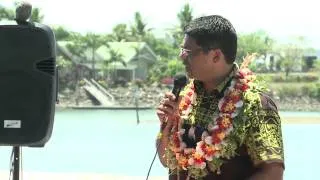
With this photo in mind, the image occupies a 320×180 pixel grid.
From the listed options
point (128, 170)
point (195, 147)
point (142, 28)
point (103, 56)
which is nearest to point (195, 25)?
point (195, 147)

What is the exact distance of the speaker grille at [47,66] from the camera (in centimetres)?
286

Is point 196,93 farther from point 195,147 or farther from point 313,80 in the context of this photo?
point 313,80

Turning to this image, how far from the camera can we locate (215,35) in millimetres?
1721

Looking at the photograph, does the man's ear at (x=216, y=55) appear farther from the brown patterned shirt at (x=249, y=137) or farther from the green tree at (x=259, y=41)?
the green tree at (x=259, y=41)

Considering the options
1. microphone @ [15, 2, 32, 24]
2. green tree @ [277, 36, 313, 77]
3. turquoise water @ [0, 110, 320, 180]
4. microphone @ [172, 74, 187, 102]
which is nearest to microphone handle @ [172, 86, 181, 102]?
microphone @ [172, 74, 187, 102]

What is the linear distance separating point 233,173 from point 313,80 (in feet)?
135

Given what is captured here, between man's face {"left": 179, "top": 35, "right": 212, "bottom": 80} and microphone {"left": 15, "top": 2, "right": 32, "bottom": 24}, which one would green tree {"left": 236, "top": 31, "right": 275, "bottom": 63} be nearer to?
microphone {"left": 15, "top": 2, "right": 32, "bottom": 24}

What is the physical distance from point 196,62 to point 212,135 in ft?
0.64

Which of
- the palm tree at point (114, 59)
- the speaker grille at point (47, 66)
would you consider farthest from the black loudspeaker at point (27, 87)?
the palm tree at point (114, 59)

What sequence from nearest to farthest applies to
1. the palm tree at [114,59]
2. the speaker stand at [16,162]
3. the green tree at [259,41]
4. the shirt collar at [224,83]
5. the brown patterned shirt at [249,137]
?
the brown patterned shirt at [249,137] < the shirt collar at [224,83] < the speaker stand at [16,162] < the palm tree at [114,59] < the green tree at [259,41]

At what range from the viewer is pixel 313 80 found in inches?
1641

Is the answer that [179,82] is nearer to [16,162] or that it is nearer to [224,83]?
[224,83]

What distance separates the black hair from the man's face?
0.6 inches

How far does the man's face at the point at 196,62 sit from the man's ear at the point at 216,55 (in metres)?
0.01
